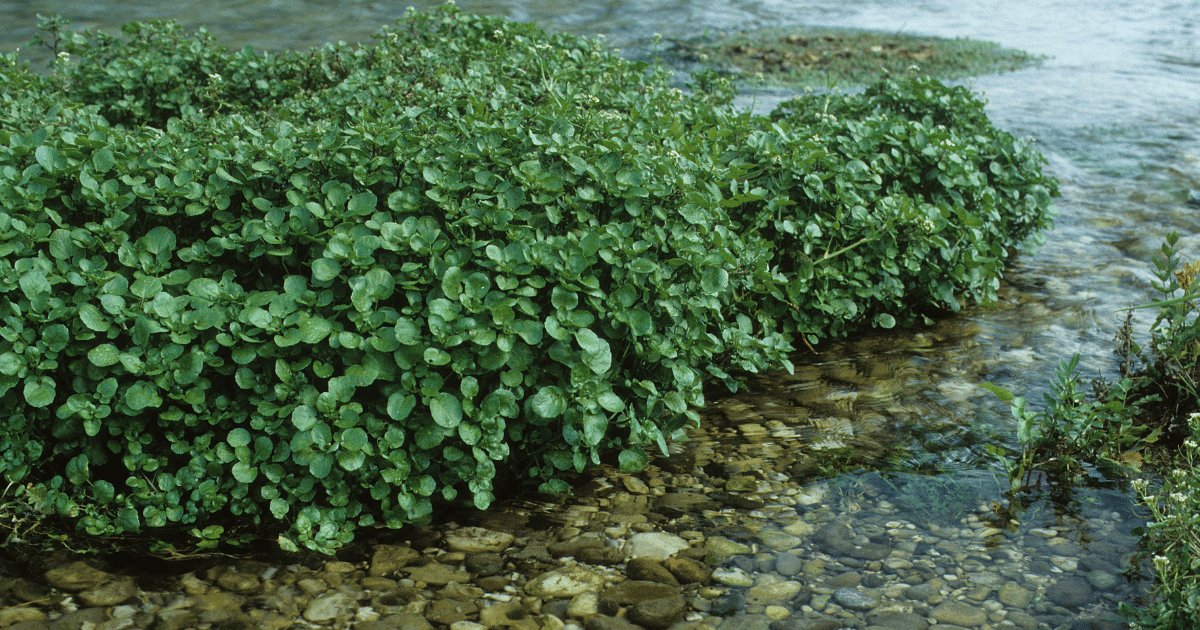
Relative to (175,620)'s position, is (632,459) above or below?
above

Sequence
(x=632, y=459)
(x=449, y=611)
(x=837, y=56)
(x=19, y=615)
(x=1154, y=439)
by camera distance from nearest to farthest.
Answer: (x=19, y=615) → (x=449, y=611) → (x=632, y=459) → (x=1154, y=439) → (x=837, y=56)

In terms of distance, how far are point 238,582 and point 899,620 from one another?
1.93 metres

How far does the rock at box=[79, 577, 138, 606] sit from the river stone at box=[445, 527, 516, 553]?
92cm

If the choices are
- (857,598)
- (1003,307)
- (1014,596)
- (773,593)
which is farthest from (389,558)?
(1003,307)

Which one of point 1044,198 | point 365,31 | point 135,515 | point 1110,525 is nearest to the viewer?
point 135,515

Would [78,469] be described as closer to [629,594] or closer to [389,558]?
[389,558]

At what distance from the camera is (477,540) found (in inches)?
116

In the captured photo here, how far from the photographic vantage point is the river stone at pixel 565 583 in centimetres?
271

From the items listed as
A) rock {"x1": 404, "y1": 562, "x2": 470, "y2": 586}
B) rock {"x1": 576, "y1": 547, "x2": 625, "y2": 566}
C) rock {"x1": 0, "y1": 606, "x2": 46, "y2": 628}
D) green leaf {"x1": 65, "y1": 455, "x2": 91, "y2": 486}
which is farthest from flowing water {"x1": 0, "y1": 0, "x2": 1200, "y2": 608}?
rock {"x1": 0, "y1": 606, "x2": 46, "y2": 628}

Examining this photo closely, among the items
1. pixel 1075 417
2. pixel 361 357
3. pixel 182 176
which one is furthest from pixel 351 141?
pixel 1075 417

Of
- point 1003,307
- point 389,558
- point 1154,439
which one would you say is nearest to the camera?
point 389,558

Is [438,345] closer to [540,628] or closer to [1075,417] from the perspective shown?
[540,628]

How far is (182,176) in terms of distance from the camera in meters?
3.06

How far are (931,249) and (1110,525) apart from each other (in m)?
1.77
